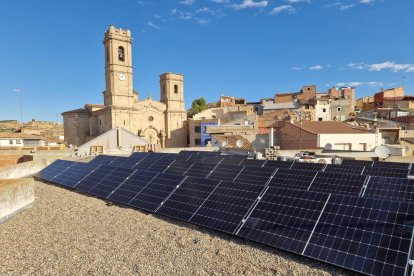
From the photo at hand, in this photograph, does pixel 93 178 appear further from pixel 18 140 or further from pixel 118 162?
pixel 18 140

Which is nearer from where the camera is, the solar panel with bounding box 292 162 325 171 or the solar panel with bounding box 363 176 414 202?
the solar panel with bounding box 363 176 414 202

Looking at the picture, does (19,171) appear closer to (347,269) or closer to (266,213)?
(266,213)

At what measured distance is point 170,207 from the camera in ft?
28.8

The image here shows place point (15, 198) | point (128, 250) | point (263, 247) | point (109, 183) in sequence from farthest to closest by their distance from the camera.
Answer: point (109, 183)
point (15, 198)
point (128, 250)
point (263, 247)

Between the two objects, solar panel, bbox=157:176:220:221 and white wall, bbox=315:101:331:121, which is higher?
white wall, bbox=315:101:331:121

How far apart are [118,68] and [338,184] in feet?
157

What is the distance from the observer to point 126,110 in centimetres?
4928

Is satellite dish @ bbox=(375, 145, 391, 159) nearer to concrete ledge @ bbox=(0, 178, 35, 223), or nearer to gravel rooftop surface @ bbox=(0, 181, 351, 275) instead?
gravel rooftop surface @ bbox=(0, 181, 351, 275)

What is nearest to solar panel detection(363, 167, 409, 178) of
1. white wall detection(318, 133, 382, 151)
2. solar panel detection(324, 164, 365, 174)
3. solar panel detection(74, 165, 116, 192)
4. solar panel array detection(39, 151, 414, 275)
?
solar panel array detection(39, 151, 414, 275)

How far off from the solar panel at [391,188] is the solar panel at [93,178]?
11.0m

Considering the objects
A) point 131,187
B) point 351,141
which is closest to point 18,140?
point 131,187

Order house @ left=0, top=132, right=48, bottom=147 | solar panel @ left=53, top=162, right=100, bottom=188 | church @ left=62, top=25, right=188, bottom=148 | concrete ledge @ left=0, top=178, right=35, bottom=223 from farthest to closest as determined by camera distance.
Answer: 1. church @ left=62, top=25, right=188, bottom=148
2. house @ left=0, top=132, right=48, bottom=147
3. solar panel @ left=53, top=162, right=100, bottom=188
4. concrete ledge @ left=0, top=178, right=35, bottom=223

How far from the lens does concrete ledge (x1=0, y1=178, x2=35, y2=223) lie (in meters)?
9.26

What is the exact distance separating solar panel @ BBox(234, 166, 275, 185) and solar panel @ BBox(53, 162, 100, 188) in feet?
27.8
